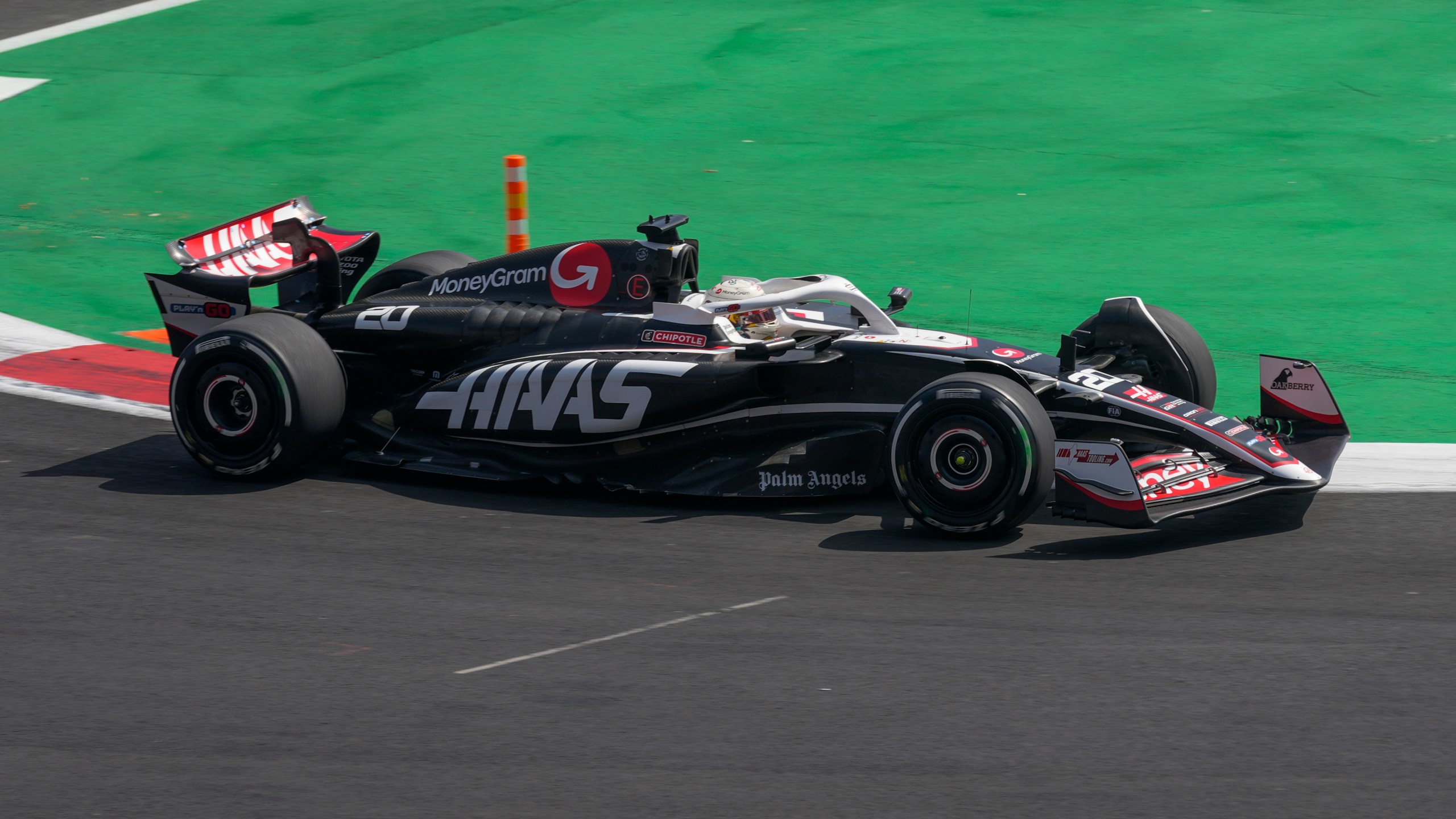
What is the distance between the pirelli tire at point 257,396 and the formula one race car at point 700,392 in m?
0.01

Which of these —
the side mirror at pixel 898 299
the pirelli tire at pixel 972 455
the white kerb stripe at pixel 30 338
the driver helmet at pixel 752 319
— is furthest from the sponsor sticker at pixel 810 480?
the white kerb stripe at pixel 30 338

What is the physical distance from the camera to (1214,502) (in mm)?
6758

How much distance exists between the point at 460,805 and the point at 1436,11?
16687 mm

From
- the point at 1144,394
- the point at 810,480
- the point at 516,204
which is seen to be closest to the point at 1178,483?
the point at 1144,394

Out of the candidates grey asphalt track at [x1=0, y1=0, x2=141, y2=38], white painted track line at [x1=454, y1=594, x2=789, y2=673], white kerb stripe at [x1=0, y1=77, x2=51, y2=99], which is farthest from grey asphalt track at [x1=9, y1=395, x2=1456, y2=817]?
grey asphalt track at [x1=0, y1=0, x2=141, y2=38]

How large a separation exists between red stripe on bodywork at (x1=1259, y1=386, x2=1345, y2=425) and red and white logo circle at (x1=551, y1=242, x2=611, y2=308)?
123 inches

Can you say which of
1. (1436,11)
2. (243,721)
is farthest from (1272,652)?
(1436,11)

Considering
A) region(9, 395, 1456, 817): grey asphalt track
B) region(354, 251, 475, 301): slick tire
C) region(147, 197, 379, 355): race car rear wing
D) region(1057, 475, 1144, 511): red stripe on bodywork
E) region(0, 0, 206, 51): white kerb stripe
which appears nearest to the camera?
region(9, 395, 1456, 817): grey asphalt track

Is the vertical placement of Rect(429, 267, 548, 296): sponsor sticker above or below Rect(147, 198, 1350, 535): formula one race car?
above

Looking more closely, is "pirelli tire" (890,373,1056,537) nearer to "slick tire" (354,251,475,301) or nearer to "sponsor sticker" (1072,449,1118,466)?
"sponsor sticker" (1072,449,1118,466)

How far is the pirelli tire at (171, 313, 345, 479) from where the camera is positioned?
768 cm

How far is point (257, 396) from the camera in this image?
7.72 m

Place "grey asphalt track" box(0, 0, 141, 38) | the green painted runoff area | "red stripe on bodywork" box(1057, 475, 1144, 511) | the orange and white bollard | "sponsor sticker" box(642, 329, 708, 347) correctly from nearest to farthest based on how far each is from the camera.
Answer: "red stripe on bodywork" box(1057, 475, 1144, 511) < "sponsor sticker" box(642, 329, 708, 347) < the orange and white bollard < the green painted runoff area < "grey asphalt track" box(0, 0, 141, 38)

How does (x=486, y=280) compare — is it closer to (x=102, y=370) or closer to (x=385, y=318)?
(x=385, y=318)
